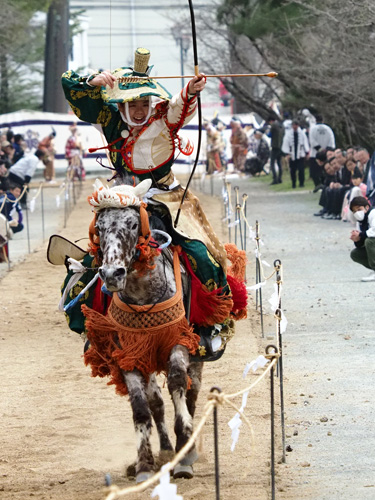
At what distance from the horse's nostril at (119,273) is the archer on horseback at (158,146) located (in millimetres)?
923

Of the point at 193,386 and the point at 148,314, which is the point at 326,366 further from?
the point at 148,314

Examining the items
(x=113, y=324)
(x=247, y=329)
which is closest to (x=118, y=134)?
(x=113, y=324)

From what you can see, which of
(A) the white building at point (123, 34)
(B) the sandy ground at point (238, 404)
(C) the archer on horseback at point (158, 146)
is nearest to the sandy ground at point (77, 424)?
(B) the sandy ground at point (238, 404)

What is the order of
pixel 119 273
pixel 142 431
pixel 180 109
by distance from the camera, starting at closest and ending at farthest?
pixel 119 273 → pixel 142 431 → pixel 180 109

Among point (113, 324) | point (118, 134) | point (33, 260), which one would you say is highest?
point (118, 134)

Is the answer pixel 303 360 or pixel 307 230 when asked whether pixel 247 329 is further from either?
pixel 307 230

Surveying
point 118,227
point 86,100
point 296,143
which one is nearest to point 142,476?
point 118,227

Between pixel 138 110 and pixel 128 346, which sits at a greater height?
pixel 138 110

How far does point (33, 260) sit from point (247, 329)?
666cm

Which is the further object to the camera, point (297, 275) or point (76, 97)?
point (297, 275)

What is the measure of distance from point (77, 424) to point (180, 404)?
5.60ft

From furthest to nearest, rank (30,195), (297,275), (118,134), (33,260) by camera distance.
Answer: (30,195) → (33,260) → (297,275) → (118,134)

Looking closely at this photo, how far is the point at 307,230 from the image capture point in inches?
719

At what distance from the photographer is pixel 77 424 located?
731cm
